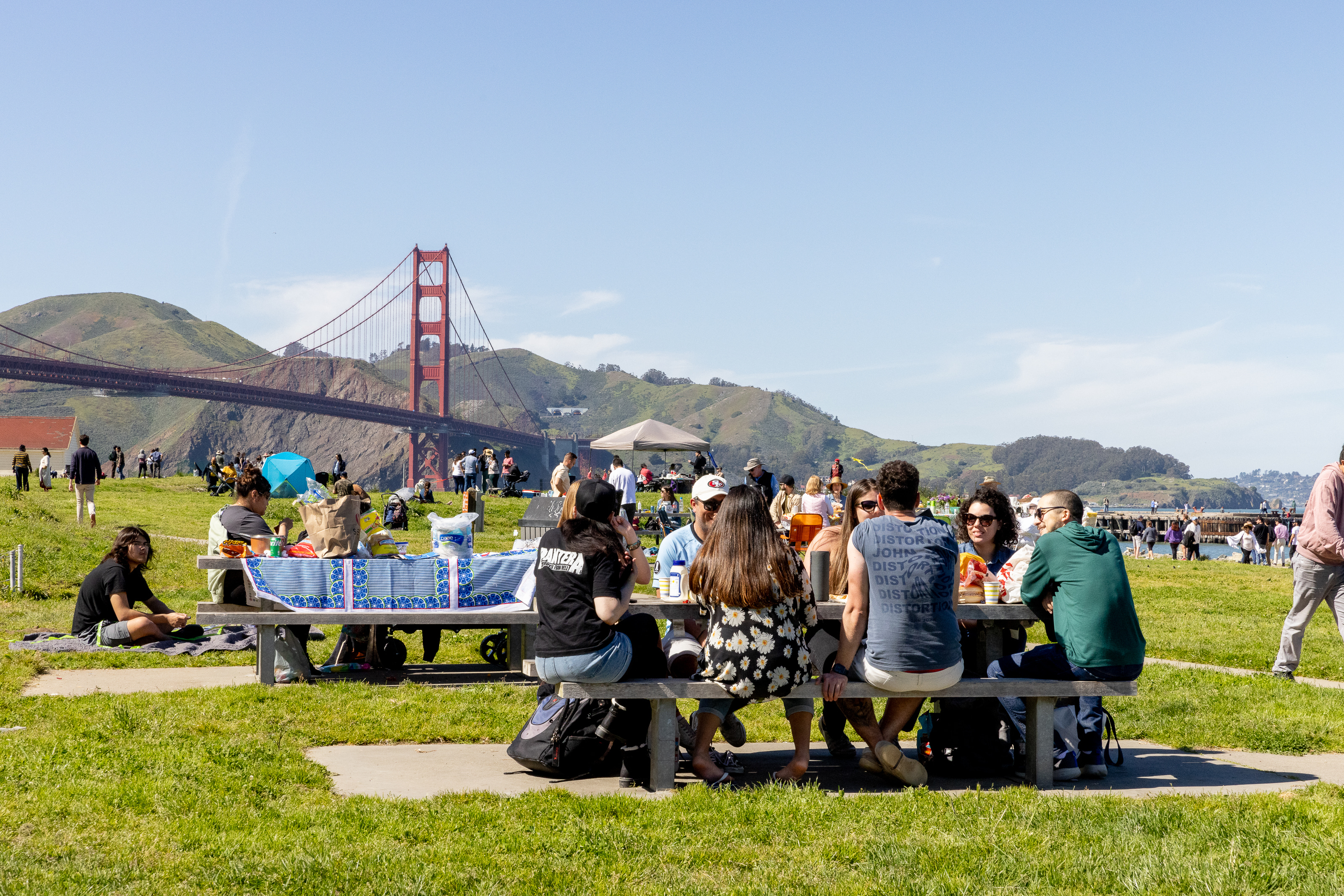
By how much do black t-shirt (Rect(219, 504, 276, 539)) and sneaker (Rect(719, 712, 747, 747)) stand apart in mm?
3809

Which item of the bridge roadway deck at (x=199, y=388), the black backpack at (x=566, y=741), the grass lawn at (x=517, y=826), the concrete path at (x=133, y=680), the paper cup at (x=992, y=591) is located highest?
the bridge roadway deck at (x=199, y=388)

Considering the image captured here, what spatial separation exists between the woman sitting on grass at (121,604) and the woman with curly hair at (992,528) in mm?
5961

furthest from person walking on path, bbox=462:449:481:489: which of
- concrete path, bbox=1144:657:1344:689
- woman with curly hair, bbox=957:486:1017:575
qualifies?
woman with curly hair, bbox=957:486:1017:575

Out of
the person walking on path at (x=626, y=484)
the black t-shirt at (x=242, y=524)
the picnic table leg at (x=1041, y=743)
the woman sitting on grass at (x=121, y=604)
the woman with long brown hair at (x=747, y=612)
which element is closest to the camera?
the woman with long brown hair at (x=747, y=612)

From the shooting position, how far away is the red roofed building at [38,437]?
260 ft

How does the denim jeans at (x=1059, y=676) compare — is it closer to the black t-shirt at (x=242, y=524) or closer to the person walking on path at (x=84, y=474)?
A: the black t-shirt at (x=242, y=524)

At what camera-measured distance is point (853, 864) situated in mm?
3812

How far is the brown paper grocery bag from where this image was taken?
7.70 metres

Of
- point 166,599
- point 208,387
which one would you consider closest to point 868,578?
point 166,599

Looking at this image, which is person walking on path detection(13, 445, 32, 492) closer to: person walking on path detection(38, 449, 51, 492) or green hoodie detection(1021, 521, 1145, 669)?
person walking on path detection(38, 449, 51, 492)

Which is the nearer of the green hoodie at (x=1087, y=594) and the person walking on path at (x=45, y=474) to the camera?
the green hoodie at (x=1087, y=594)

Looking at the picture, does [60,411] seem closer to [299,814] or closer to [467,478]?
[467,478]

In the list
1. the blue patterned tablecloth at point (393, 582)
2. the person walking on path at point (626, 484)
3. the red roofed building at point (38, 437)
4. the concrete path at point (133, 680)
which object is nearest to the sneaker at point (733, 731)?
the blue patterned tablecloth at point (393, 582)

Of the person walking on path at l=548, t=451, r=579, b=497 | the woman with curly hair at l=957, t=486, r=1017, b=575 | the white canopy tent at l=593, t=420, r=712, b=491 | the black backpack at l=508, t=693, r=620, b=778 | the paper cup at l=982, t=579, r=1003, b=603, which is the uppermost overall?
the white canopy tent at l=593, t=420, r=712, b=491
